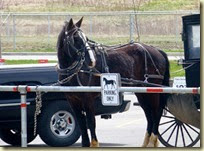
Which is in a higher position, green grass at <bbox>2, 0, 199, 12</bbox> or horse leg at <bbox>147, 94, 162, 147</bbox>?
green grass at <bbox>2, 0, 199, 12</bbox>

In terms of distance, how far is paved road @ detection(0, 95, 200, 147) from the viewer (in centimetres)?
1458

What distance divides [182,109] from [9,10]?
30578 mm

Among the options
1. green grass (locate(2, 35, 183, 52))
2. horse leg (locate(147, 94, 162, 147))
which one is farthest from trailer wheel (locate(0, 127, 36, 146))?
green grass (locate(2, 35, 183, 52))

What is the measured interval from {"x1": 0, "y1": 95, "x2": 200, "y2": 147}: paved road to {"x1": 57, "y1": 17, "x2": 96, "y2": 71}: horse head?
7.16ft

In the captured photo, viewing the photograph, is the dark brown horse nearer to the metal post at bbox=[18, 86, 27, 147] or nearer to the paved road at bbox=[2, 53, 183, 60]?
the metal post at bbox=[18, 86, 27, 147]

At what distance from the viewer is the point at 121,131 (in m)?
16.2

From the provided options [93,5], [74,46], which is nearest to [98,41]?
[93,5]

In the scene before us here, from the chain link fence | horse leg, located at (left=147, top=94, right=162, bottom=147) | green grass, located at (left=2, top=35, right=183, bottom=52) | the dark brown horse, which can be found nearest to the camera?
the dark brown horse

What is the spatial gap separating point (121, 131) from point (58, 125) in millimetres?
2271

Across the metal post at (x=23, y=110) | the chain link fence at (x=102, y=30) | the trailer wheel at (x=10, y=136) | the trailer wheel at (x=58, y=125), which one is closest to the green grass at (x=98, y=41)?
the chain link fence at (x=102, y=30)

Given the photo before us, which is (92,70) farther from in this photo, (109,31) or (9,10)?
(9,10)

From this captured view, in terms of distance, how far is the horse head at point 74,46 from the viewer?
12648 mm

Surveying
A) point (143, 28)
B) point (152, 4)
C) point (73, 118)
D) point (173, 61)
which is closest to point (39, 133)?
point (73, 118)

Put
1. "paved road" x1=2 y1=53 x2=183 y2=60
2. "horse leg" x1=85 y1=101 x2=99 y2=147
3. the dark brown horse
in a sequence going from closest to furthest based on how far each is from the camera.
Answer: "horse leg" x1=85 y1=101 x2=99 y2=147
the dark brown horse
"paved road" x1=2 y1=53 x2=183 y2=60
